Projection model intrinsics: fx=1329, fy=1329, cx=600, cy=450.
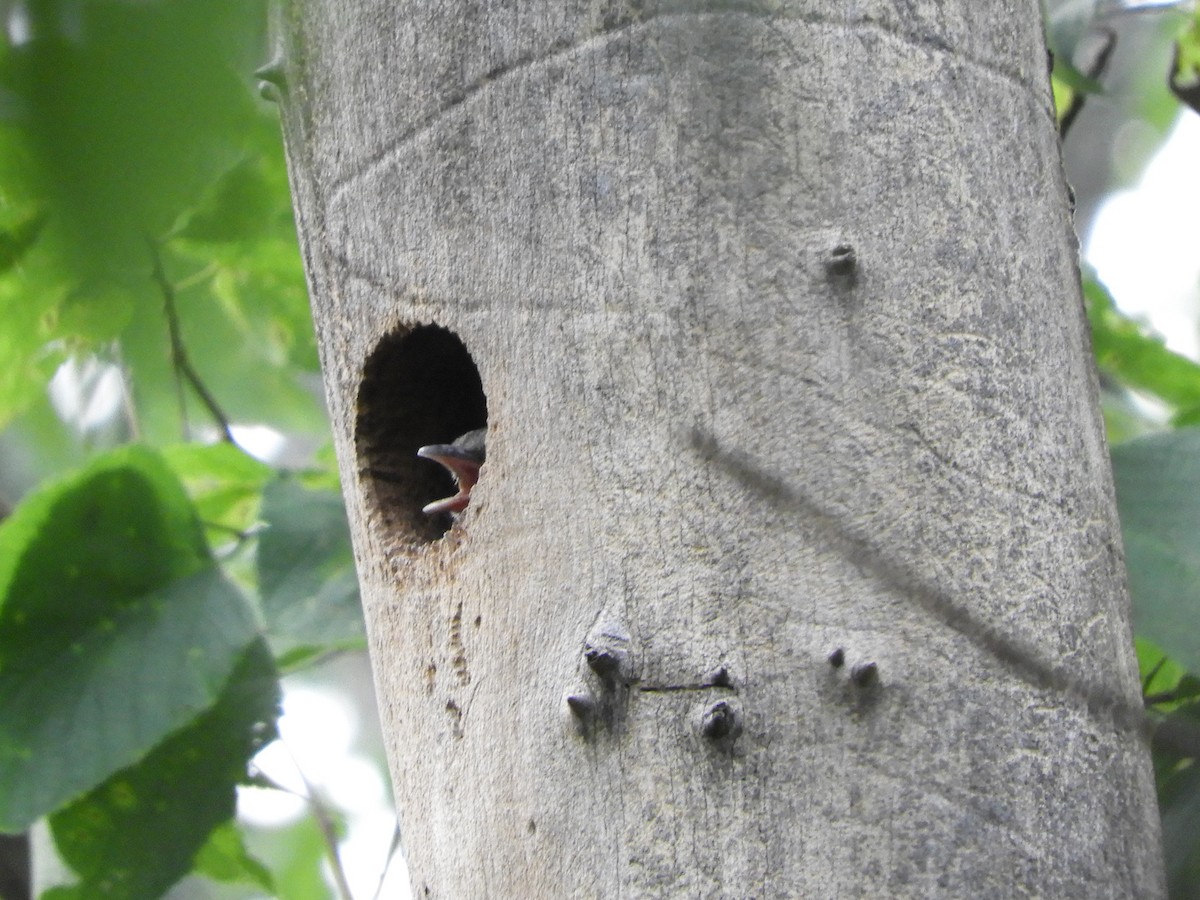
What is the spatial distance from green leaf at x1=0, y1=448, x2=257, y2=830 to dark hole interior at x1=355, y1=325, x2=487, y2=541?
0.54 meters

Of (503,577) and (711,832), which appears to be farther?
(503,577)

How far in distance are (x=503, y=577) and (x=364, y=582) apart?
1.22ft

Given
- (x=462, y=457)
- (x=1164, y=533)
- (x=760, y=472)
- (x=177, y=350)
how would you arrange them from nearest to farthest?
1. (x=760, y=472)
2. (x=177, y=350)
3. (x=1164, y=533)
4. (x=462, y=457)

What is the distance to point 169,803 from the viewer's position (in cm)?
247

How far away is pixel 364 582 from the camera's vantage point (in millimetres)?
1830

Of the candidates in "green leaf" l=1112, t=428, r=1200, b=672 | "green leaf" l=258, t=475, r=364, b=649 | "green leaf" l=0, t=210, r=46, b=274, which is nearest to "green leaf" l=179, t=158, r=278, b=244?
"green leaf" l=258, t=475, r=364, b=649

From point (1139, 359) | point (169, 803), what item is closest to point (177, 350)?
point (169, 803)

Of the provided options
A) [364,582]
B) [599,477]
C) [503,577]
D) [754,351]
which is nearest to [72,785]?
[364,582]

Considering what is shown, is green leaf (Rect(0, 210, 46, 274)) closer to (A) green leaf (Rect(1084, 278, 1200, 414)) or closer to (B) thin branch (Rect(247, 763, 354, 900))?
(B) thin branch (Rect(247, 763, 354, 900))

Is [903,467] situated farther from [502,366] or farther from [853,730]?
[502,366]

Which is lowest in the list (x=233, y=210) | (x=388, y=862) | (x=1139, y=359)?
(x=388, y=862)

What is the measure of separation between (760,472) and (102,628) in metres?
1.58

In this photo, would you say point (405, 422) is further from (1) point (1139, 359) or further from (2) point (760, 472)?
(1) point (1139, 359)

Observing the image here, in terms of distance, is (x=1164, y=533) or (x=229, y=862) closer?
(x=1164, y=533)
